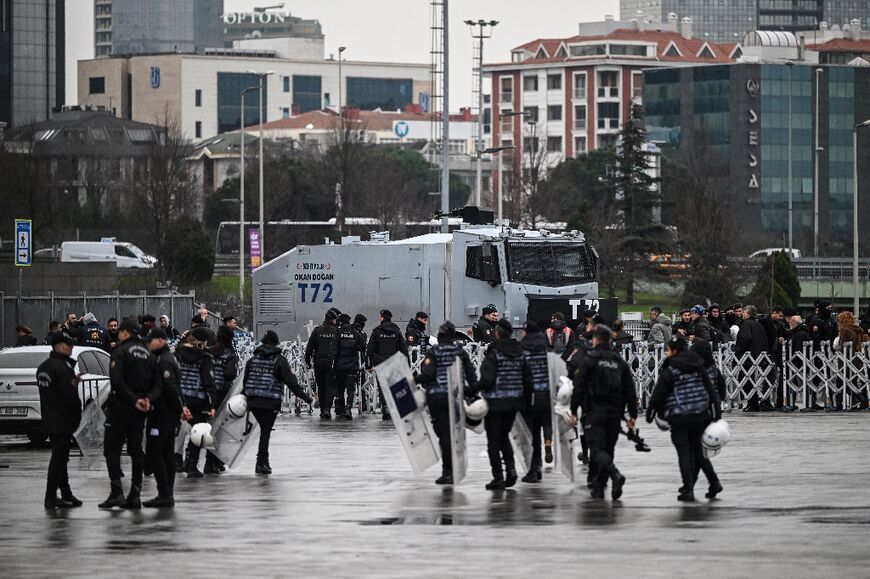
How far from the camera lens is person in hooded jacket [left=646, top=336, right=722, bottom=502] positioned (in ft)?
55.3

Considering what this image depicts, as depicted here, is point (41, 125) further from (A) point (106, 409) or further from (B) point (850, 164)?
(A) point (106, 409)

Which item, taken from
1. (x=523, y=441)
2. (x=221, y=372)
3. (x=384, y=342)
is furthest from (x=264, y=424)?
(x=384, y=342)

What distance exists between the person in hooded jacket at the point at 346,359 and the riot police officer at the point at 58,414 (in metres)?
12.7

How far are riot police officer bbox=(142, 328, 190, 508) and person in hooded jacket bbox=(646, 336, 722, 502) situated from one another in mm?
Result: 4243

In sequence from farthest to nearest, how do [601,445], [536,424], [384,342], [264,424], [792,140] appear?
[792,140] → [384,342] → [264,424] → [536,424] → [601,445]

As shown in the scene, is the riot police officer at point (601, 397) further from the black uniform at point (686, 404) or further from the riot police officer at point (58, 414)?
the riot police officer at point (58, 414)

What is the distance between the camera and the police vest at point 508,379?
59.9ft

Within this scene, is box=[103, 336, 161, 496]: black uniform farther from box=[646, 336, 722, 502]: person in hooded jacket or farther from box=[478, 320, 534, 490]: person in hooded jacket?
box=[646, 336, 722, 502]: person in hooded jacket

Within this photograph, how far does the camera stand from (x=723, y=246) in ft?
227

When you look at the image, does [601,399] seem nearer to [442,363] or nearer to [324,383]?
[442,363]

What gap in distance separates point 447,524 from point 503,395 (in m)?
3.05

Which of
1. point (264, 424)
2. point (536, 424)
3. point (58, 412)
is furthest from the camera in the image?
point (264, 424)

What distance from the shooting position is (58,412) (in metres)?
17.0

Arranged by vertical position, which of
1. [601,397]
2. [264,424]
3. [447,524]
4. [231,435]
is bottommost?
[447,524]
